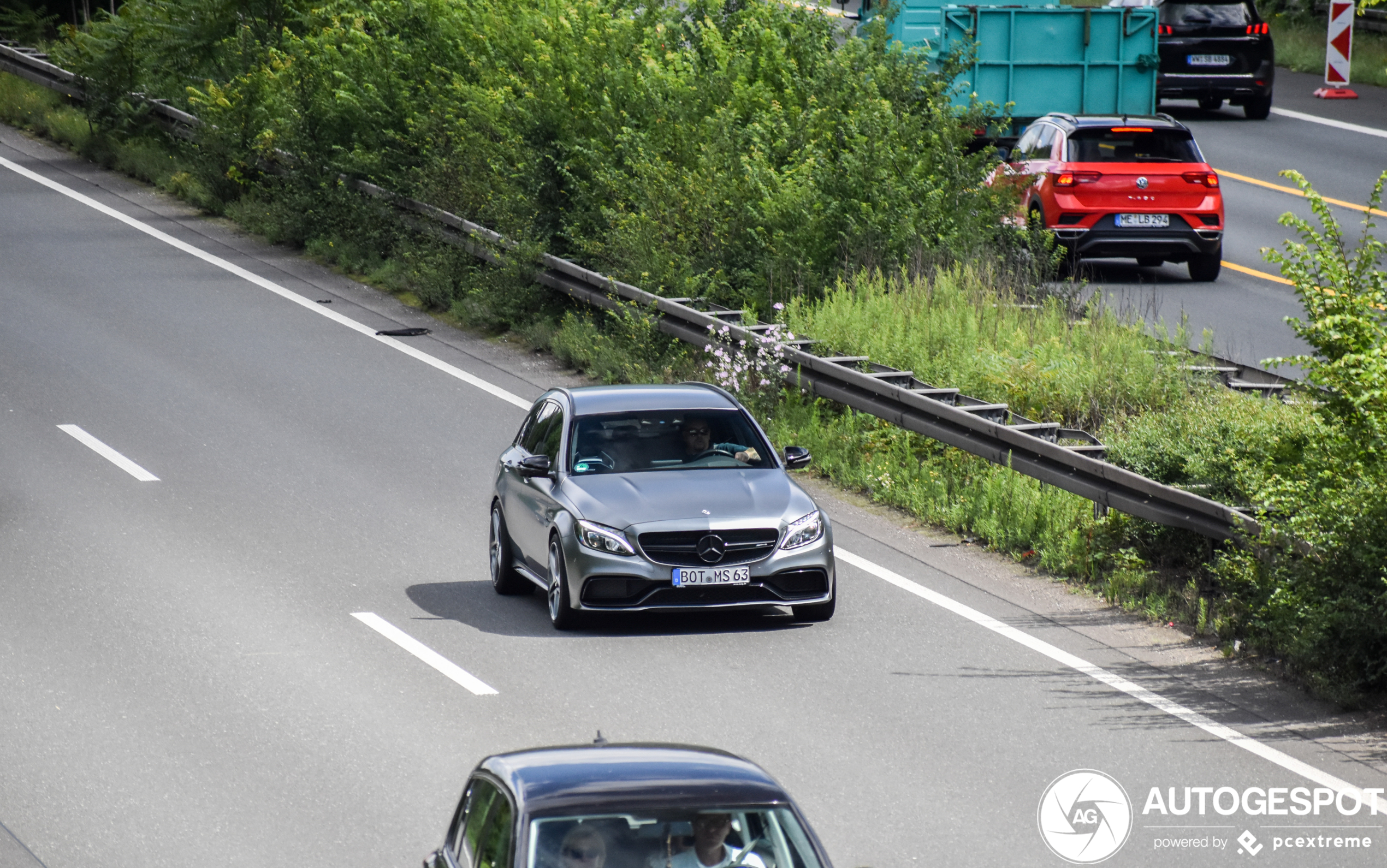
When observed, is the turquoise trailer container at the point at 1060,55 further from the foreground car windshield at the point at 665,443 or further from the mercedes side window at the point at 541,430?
the foreground car windshield at the point at 665,443

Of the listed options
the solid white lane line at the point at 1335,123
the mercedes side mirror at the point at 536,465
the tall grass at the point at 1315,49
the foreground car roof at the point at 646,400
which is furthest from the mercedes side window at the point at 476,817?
the tall grass at the point at 1315,49

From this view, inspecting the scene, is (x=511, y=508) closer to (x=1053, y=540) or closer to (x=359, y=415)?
(x=1053, y=540)

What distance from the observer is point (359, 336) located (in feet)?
69.9

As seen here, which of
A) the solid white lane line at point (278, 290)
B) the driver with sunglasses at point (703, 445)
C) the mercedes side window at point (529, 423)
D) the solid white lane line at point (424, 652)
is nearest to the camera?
the solid white lane line at point (424, 652)

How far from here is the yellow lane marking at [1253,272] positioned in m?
24.0

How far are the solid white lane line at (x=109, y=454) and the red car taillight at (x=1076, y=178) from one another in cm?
1202

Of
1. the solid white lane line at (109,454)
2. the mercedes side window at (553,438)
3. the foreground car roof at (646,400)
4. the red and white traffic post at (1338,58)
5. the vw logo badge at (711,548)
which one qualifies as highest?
the red and white traffic post at (1338,58)

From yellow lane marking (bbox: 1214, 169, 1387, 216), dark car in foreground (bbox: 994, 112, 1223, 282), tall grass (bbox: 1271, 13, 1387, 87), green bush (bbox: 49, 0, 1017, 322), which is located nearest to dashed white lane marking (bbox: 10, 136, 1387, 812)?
green bush (bbox: 49, 0, 1017, 322)

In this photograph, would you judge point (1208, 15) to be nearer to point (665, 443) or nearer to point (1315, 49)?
point (1315, 49)

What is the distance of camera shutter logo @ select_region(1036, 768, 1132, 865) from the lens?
25.7ft

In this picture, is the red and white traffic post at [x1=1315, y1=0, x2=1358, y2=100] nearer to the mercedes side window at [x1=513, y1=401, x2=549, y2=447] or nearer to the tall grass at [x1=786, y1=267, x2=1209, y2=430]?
the tall grass at [x1=786, y1=267, x2=1209, y2=430]

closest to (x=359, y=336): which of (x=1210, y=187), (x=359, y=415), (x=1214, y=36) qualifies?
(x=359, y=415)

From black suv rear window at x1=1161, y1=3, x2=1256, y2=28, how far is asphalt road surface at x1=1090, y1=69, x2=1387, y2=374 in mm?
1920

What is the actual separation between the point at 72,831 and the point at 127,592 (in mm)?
4244
